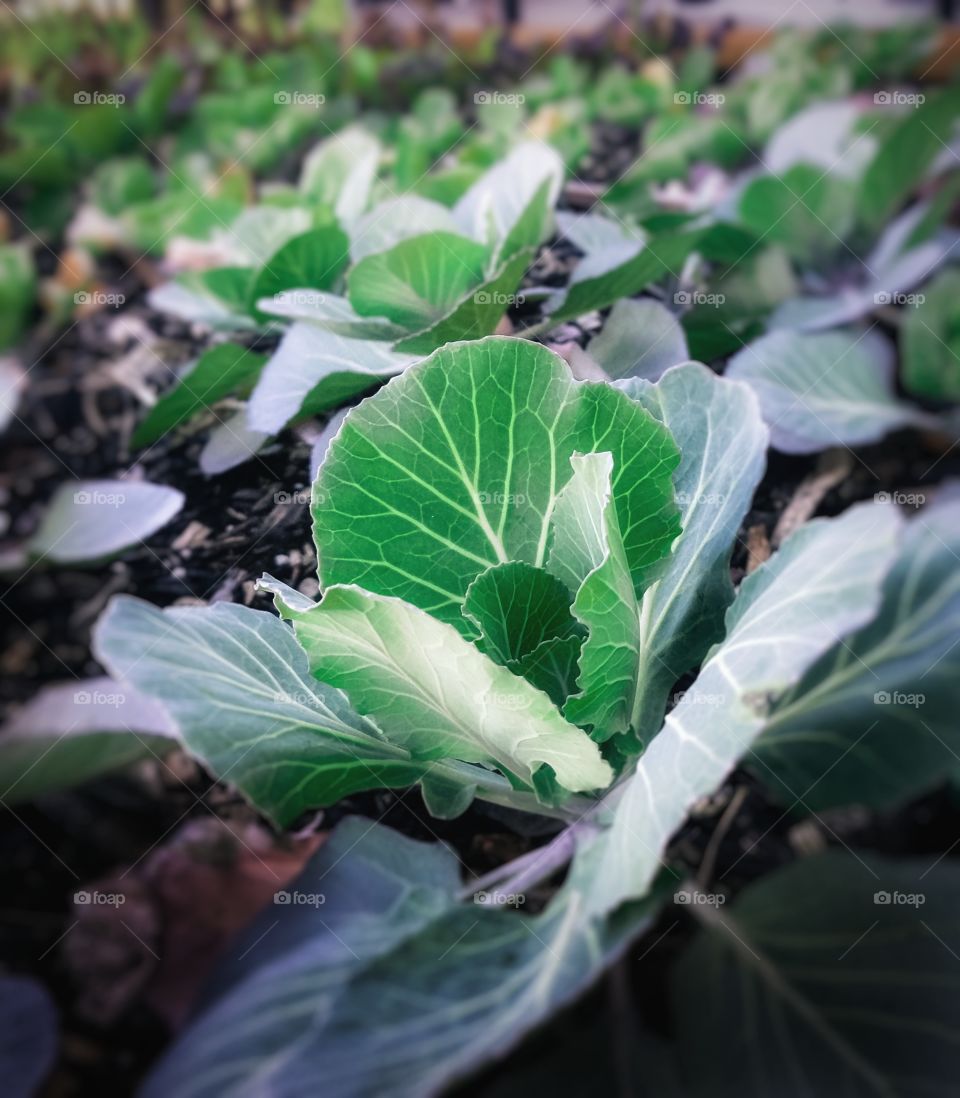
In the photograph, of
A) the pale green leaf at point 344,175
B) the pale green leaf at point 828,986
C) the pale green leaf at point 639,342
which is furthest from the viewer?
the pale green leaf at point 344,175

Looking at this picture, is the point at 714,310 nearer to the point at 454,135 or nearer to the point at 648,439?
the point at 648,439

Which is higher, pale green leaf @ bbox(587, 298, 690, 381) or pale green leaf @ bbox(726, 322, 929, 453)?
pale green leaf @ bbox(726, 322, 929, 453)

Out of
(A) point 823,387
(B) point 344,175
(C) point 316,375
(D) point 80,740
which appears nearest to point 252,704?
(D) point 80,740

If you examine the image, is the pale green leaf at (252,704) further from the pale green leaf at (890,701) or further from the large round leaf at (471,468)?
the pale green leaf at (890,701)

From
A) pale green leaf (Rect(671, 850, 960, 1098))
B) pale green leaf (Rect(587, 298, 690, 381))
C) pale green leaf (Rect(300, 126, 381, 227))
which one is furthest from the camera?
pale green leaf (Rect(300, 126, 381, 227))

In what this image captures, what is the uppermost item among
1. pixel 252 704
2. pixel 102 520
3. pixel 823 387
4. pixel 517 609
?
pixel 823 387

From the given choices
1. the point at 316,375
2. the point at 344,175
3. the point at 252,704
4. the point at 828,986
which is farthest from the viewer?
the point at 344,175

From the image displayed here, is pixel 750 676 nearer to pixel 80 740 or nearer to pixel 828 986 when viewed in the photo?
pixel 828 986

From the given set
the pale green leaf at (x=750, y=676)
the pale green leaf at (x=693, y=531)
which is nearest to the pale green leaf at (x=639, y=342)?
the pale green leaf at (x=693, y=531)

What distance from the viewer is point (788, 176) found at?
2.19ft

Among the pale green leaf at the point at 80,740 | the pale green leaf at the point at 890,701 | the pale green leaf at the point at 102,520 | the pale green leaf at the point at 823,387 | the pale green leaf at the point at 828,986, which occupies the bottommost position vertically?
the pale green leaf at the point at 102,520

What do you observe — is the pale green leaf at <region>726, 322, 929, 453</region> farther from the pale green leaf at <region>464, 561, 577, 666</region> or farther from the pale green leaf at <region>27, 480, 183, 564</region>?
the pale green leaf at <region>27, 480, 183, 564</region>

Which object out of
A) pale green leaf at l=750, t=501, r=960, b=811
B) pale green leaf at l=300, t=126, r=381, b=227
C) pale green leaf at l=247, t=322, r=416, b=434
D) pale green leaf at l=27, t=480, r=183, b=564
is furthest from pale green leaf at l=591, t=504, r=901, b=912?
pale green leaf at l=300, t=126, r=381, b=227

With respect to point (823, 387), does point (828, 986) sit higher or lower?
lower
